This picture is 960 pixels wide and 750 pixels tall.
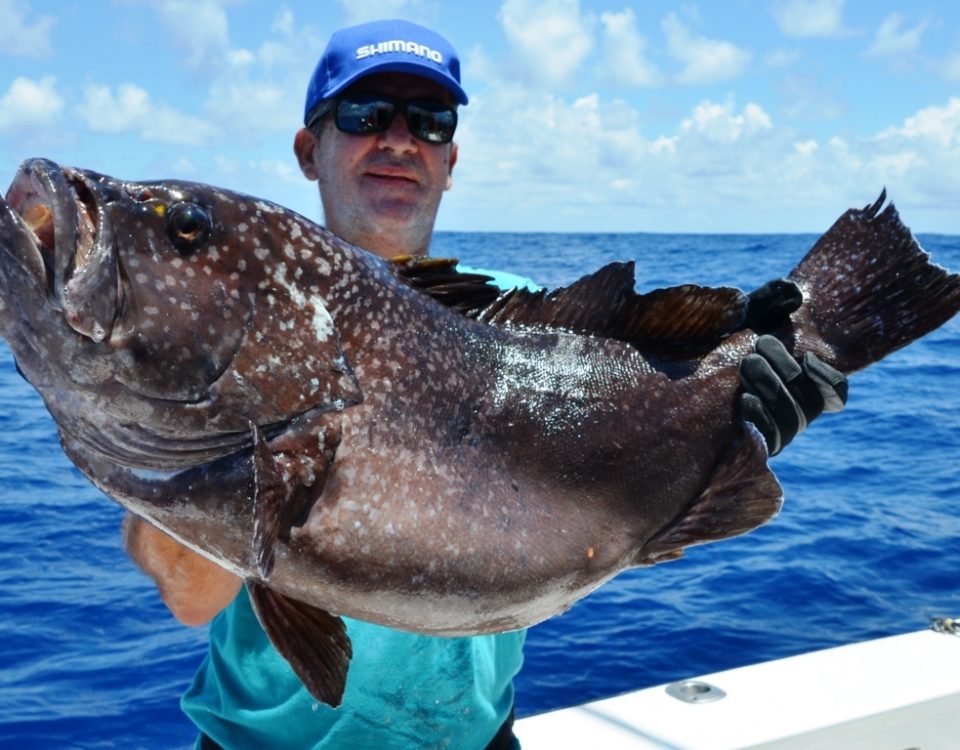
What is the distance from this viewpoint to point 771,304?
9.59ft

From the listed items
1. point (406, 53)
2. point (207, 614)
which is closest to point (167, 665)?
point (207, 614)

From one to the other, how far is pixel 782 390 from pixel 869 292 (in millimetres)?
495

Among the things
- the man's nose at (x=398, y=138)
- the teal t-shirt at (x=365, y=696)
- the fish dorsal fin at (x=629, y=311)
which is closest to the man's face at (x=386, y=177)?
the man's nose at (x=398, y=138)

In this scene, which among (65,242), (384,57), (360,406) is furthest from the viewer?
(384,57)

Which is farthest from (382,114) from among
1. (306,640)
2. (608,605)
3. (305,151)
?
(608,605)

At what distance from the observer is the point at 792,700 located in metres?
4.40

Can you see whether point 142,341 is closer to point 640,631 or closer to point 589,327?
point 589,327

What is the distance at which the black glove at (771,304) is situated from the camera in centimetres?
291

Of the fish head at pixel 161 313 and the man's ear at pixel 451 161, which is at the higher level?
the man's ear at pixel 451 161

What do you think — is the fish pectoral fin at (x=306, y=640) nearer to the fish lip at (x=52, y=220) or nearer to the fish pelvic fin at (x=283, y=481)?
the fish pelvic fin at (x=283, y=481)

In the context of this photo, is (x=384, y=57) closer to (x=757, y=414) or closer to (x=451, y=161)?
(x=451, y=161)

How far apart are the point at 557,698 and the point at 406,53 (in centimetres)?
484

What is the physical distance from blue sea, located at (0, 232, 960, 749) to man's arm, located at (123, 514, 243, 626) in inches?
153

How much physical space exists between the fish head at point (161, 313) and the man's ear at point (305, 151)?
220cm
